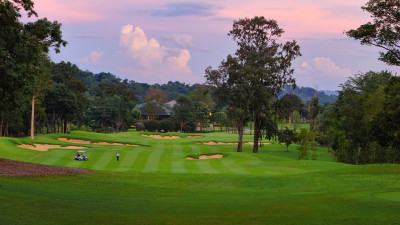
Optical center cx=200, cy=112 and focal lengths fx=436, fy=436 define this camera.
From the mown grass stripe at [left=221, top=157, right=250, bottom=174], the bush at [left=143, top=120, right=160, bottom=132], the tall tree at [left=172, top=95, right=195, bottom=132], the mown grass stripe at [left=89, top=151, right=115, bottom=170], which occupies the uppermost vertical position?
the tall tree at [left=172, top=95, right=195, bottom=132]

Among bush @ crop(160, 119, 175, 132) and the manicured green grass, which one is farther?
bush @ crop(160, 119, 175, 132)

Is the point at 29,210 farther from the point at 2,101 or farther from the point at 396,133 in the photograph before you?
the point at 396,133

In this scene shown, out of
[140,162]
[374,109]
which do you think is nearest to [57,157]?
[140,162]

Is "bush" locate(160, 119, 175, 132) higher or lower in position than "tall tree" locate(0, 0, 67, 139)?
lower

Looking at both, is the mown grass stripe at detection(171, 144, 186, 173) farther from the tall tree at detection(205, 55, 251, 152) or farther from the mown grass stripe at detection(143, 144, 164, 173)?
the tall tree at detection(205, 55, 251, 152)

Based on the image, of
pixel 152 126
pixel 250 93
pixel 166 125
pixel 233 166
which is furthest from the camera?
pixel 166 125

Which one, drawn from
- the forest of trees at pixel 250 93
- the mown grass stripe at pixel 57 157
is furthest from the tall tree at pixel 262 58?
the mown grass stripe at pixel 57 157

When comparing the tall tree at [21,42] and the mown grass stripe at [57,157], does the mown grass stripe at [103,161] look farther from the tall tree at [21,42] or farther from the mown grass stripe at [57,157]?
the tall tree at [21,42]

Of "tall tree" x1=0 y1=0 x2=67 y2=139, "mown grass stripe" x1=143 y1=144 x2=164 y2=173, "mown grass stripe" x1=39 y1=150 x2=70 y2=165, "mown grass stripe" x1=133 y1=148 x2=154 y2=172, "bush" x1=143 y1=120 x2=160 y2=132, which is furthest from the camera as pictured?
"bush" x1=143 y1=120 x2=160 y2=132

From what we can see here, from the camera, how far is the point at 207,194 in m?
24.4

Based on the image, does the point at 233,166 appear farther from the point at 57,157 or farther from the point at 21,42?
the point at 21,42

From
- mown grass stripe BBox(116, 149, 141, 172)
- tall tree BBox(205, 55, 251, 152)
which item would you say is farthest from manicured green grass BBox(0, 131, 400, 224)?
tall tree BBox(205, 55, 251, 152)

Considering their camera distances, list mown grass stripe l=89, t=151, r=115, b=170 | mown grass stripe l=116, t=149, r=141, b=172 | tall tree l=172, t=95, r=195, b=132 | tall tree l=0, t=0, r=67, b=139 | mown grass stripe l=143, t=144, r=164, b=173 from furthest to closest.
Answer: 1. tall tree l=172, t=95, r=195, b=132
2. mown grass stripe l=89, t=151, r=115, b=170
3. mown grass stripe l=116, t=149, r=141, b=172
4. mown grass stripe l=143, t=144, r=164, b=173
5. tall tree l=0, t=0, r=67, b=139

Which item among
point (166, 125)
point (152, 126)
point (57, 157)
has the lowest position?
point (57, 157)
